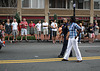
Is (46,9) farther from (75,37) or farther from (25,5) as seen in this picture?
(75,37)

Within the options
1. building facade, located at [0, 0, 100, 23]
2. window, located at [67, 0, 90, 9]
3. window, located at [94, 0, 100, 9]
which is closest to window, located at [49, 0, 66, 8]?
building facade, located at [0, 0, 100, 23]

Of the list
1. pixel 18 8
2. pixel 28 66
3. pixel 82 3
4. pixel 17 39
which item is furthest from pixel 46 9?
pixel 28 66

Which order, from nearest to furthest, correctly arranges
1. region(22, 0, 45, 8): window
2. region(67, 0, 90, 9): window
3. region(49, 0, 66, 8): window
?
region(22, 0, 45, 8): window < region(49, 0, 66, 8): window < region(67, 0, 90, 9): window

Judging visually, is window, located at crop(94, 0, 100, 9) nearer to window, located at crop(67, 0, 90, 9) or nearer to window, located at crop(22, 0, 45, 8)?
window, located at crop(67, 0, 90, 9)

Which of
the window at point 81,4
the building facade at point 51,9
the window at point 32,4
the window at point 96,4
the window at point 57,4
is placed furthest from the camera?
the window at point 96,4

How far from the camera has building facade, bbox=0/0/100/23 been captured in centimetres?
3008

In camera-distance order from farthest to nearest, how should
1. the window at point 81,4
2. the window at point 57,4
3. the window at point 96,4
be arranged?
the window at point 96,4, the window at point 81,4, the window at point 57,4

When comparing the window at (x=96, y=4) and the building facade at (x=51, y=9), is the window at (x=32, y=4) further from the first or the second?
the window at (x=96, y=4)

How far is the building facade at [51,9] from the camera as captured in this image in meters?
30.1

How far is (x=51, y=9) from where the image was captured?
3091 cm

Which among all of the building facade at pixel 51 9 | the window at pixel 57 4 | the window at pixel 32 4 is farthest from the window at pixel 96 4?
the window at pixel 32 4

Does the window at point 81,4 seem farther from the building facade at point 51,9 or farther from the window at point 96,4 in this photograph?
the window at point 96,4

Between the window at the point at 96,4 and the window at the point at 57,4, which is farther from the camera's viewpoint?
the window at the point at 96,4

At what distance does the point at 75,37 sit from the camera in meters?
7.30
